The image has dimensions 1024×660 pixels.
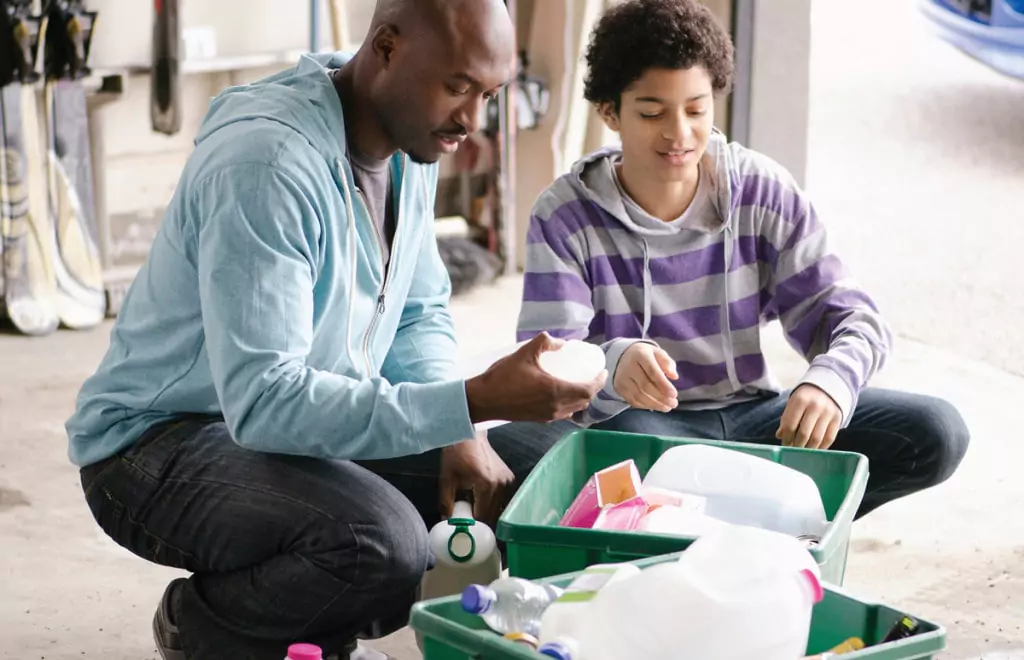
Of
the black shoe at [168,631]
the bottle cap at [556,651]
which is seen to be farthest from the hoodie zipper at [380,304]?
→ the bottle cap at [556,651]

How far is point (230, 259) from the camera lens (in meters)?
1.81

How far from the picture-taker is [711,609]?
56.6 inches

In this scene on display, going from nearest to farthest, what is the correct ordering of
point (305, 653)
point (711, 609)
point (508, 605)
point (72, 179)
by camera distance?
point (711, 609) < point (508, 605) < point (305, 653) < point (72, 179)

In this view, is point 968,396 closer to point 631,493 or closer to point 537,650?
point 631,493

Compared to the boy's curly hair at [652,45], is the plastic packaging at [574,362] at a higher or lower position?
lower

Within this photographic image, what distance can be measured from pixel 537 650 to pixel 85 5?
3.37 m

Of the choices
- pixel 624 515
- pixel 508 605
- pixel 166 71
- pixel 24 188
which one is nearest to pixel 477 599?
pixel 508 605

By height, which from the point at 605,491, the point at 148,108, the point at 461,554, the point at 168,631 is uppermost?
the point at 148,108

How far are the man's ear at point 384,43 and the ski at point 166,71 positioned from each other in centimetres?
266

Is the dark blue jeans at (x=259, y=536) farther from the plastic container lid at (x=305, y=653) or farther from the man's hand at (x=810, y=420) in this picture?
the man's hand at (x=810, y=420)

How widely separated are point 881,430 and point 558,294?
0.57 meters

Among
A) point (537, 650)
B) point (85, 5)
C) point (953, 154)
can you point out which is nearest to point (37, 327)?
point (85, 5)

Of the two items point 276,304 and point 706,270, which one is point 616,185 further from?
point 276,304

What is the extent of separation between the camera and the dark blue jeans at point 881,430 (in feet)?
7.68
